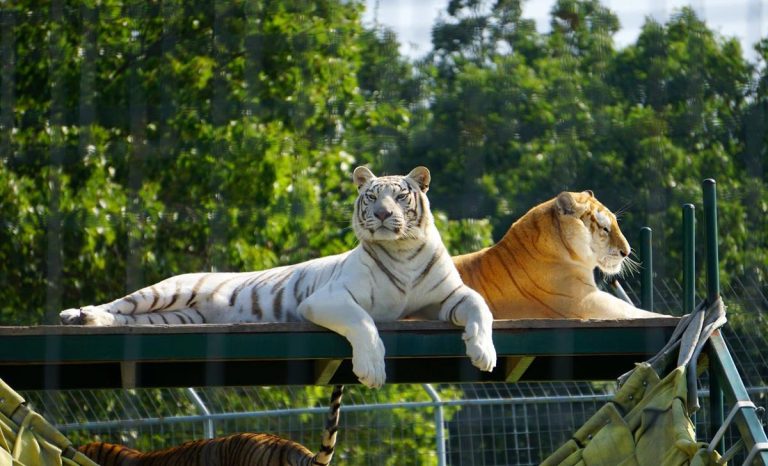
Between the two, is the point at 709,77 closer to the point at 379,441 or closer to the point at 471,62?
the point at 471,62

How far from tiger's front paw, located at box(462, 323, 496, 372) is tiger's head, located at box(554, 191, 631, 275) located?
2.61 ft

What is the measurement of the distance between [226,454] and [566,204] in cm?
142

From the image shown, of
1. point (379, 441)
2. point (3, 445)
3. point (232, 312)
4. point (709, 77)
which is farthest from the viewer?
point (709, 77)

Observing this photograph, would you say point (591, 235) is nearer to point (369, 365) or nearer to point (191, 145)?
point (369, 365)

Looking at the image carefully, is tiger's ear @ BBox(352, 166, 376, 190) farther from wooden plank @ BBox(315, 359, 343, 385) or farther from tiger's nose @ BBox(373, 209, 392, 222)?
wooden plank @ BBox(315, 359, 343, 385)

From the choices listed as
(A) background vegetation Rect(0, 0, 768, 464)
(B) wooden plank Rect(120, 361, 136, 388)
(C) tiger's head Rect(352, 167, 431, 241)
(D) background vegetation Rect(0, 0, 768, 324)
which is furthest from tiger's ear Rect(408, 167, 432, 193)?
(D) background vegetation Rect(0, 0, 768, 324)

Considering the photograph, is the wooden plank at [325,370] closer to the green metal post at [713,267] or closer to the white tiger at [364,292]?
the white tiger at [364,292]

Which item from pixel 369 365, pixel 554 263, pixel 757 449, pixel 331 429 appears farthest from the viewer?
pixel 331 429

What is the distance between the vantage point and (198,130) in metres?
7.67

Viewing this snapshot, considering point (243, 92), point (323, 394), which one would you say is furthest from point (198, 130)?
point (323, 394)

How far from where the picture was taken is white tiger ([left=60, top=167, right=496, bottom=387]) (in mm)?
3018

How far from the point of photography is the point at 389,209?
3234 millimetres

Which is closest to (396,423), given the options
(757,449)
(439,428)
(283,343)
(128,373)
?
(439,428)

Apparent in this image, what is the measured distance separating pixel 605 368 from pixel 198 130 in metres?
4.44
